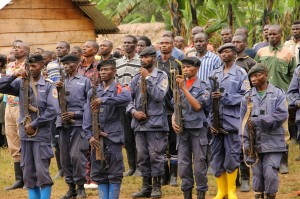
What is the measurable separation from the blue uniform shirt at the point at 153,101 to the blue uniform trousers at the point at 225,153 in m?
0.85

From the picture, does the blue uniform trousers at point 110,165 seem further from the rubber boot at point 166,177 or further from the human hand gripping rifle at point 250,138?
the rubber boot at point 166,177

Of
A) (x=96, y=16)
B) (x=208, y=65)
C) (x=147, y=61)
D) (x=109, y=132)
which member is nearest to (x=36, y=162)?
(x=109, y=132)

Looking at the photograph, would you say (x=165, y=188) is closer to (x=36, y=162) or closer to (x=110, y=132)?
(x=110, y=132)

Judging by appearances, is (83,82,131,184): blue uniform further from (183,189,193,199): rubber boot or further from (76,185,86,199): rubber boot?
(76,185,86,199): rubber boot

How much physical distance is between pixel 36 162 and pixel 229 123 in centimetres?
268

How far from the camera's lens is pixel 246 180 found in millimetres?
12258

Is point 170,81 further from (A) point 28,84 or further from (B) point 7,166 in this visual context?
(B) point 7,166

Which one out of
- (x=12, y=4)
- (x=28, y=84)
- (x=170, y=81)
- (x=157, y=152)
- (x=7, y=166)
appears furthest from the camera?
(x=12, y=4)

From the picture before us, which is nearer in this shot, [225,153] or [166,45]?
[225,153]

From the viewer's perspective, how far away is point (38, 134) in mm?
10859

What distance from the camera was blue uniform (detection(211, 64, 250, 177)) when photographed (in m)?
11.3

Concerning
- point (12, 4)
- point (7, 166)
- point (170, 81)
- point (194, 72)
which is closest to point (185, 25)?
point (12, 4)

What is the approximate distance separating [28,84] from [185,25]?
11569mm

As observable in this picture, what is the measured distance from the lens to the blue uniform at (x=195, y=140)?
11.0 metres
